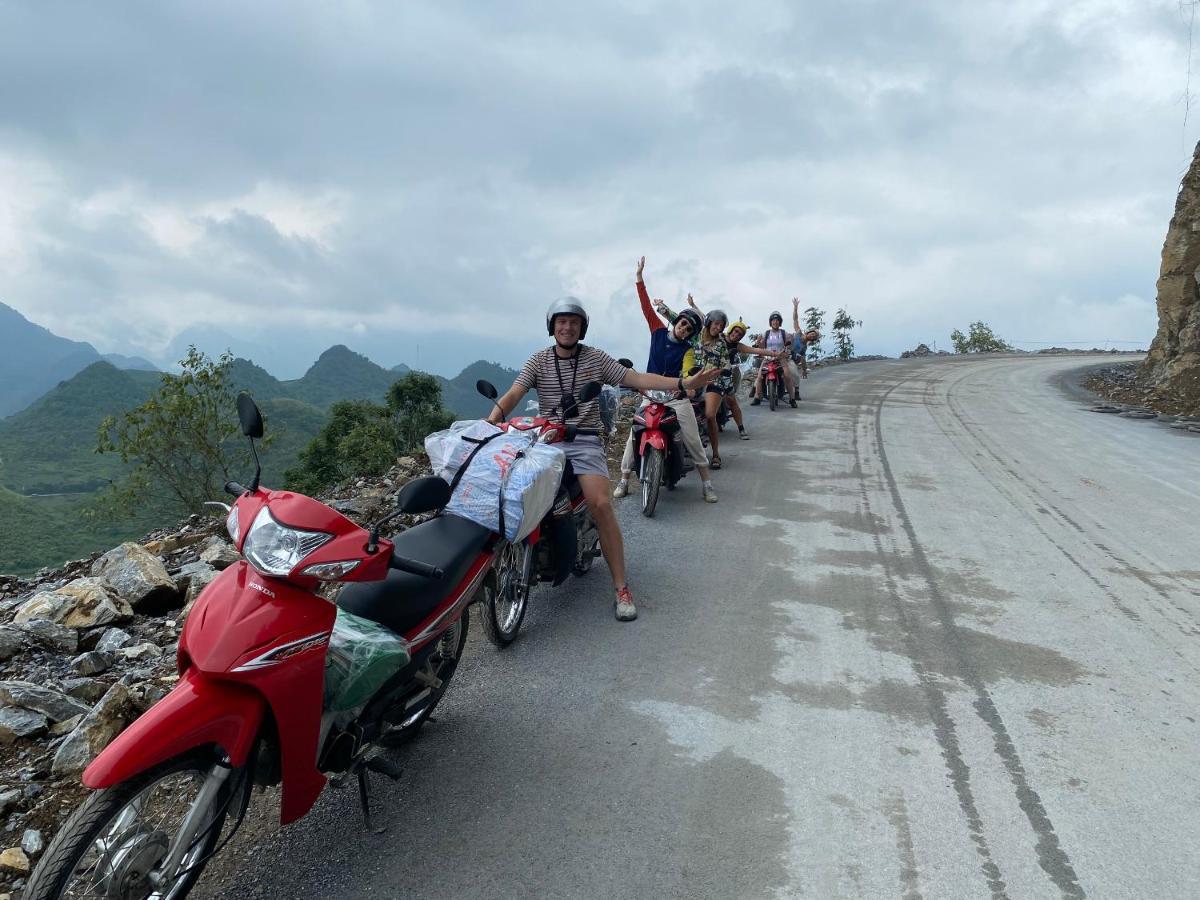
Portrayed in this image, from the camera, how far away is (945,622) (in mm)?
4801

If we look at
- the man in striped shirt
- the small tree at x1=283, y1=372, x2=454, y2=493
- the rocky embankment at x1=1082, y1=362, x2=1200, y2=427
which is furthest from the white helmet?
the small tree at x1=283, y1=372, x2=454, y2=493

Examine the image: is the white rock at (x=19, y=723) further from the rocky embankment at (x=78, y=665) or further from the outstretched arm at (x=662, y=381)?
the outstretched arm at (x=662, y=381)

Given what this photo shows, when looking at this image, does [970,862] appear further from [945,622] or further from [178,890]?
[178,890]

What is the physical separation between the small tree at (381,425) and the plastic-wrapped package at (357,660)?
98.0ft

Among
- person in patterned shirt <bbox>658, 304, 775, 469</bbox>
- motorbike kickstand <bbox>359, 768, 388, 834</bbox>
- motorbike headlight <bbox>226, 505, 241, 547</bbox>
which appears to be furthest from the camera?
person in patterned shirt <bbox>658, 304, 775, 469</bbox>

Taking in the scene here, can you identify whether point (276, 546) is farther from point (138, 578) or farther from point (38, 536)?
point (38, 536)

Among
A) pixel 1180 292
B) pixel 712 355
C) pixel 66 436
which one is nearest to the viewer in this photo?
pixel 712 355

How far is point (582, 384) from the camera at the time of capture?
16.4 ft

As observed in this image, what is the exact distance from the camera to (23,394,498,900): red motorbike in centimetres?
214

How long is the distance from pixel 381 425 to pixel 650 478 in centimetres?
3058

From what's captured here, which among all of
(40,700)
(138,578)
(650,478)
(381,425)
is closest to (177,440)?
(381,425)

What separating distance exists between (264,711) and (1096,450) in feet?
38.2

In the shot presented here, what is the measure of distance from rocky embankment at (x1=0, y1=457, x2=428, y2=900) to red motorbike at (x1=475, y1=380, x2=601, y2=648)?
1.71 m

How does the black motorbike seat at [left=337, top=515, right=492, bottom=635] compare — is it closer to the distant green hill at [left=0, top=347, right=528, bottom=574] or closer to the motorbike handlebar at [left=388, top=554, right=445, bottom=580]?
the motorbike handlebar at [left=388, top=554, right=445, bottom=580]
